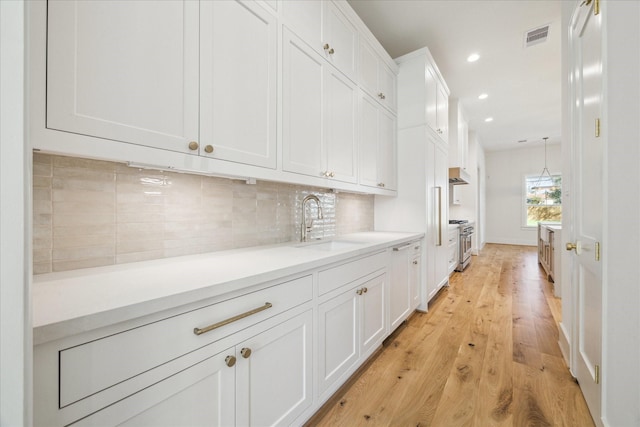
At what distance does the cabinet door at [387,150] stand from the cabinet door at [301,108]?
3.27ft

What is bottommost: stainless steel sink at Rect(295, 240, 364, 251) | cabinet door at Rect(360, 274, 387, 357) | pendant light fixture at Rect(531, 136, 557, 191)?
cabinet door at Rect(360, 274, 387, 357)

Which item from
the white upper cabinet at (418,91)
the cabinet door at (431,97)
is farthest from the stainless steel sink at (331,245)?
the cabinet door at (431,97)

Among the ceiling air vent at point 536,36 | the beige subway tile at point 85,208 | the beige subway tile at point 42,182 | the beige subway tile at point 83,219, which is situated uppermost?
the ceiling air vent at point 536,36

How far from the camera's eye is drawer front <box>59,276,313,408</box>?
1.91ft

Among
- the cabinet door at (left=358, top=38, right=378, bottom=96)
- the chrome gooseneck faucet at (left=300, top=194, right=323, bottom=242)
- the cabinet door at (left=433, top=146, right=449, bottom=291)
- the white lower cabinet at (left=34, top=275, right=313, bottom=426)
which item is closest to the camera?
the white lower cabinet at (left=34, top=275, right=313, bottom=426)

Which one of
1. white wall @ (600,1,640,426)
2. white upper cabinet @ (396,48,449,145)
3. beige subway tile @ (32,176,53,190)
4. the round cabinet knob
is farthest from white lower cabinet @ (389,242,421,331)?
beige subway tile @ (32,176,53,190)

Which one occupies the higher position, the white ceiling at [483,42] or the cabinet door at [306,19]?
the white ceiling at [483,42]

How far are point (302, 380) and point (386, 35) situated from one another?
3.40m

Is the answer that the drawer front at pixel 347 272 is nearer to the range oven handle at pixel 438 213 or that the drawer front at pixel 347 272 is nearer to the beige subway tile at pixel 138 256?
the beige subway tile at pixel 138 256

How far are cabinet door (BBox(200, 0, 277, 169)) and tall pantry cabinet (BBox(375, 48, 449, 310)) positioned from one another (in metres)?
1.90

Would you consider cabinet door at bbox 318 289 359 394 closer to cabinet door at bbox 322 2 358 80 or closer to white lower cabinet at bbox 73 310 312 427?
white lower cabinet at bbox 73 310 312 427

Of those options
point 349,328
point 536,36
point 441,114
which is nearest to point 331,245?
point 349,328

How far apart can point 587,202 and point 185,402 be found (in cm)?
201

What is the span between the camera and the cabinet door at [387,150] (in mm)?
2599
